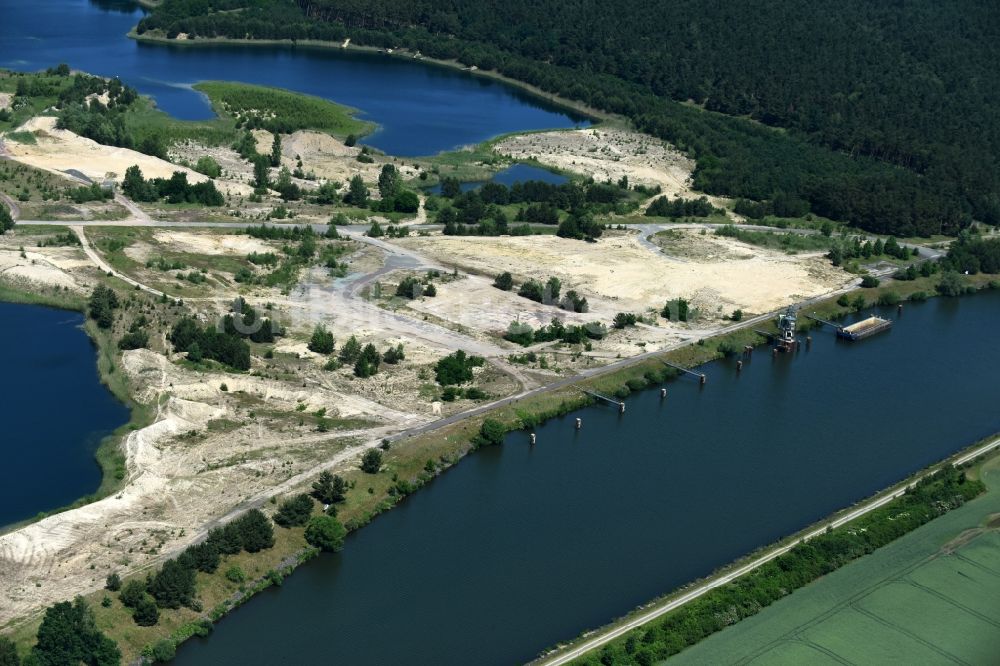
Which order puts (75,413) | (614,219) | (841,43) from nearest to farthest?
(75,413) < (614,219) < (841,43)

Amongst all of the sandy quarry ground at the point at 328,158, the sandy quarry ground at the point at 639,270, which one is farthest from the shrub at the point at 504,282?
the sandy quarry ground at the point at 328,158

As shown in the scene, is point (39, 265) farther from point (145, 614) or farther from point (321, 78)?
point (321, 78)

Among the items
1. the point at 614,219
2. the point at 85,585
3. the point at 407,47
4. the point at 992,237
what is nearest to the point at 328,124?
the point at 614,219

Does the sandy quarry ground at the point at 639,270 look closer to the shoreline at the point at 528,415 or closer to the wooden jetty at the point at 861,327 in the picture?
Result: the wooden jetty at the point at 861,327

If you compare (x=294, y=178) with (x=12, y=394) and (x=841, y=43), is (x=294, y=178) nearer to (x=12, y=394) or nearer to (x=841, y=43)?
(x=12, y=394)

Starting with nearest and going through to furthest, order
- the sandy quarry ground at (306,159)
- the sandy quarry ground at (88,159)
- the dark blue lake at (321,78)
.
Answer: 1. the sandy quarry ground at (88,159)
2. the sandy quarry ground at (306,159)
3. the dark blue lake at (321,78)

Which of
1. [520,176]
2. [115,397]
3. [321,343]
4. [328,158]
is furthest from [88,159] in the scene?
[115,397]
